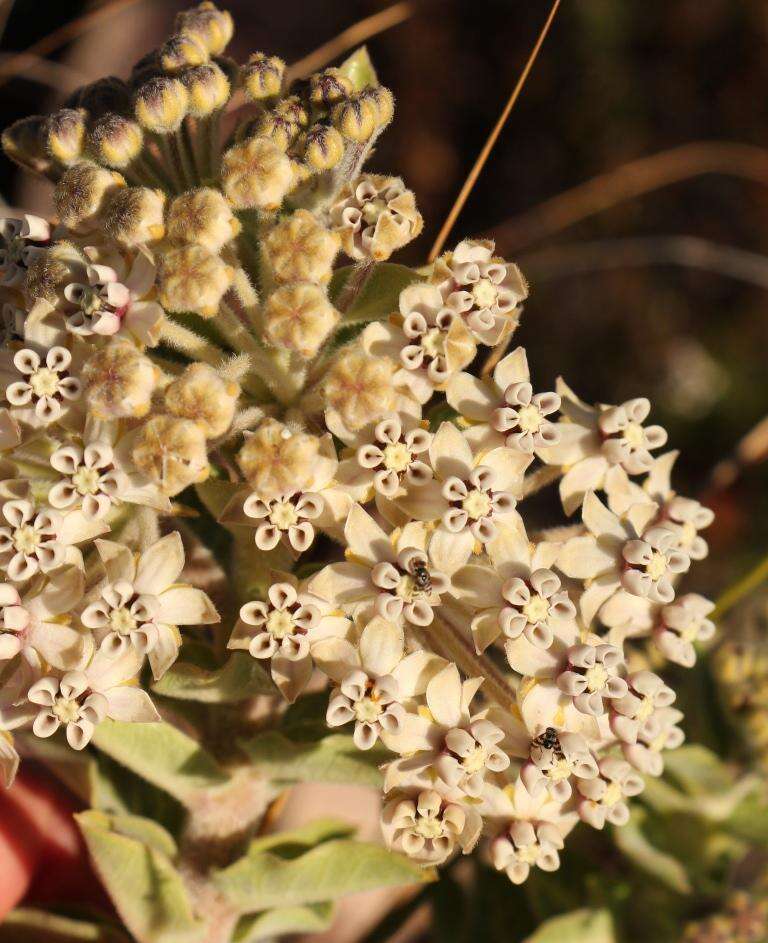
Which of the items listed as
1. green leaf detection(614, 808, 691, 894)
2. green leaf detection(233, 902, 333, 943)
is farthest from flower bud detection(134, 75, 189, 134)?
green leaf detection(614, 808, 691, 894)

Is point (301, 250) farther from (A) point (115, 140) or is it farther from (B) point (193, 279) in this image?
(A) point (115, 140)

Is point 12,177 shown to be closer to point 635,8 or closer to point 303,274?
point 635,8

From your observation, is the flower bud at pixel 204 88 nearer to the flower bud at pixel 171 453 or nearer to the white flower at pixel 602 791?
the flower bud at pixel 171 453

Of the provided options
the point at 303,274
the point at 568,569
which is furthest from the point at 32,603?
the point at 568,569

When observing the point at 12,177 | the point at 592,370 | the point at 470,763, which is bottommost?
the point at 592,370

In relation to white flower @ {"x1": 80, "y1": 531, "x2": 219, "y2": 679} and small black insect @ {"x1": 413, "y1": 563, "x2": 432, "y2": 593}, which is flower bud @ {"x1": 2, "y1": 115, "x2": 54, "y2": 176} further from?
small black insect @ {"x1": 413, "y1": 563, "x2": 432, "y2": 593}

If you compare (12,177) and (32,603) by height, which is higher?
(32,603)
